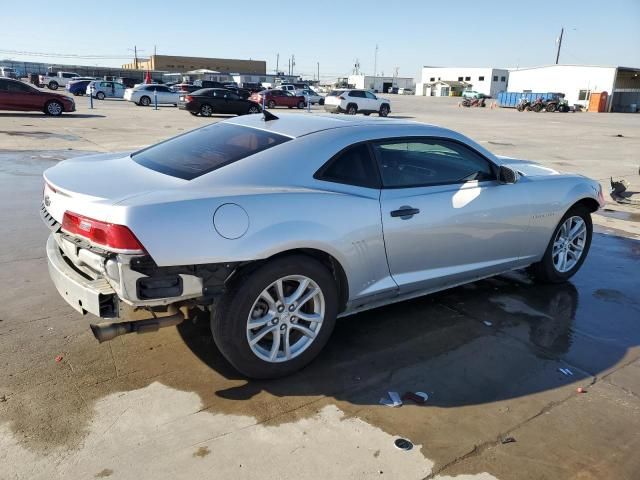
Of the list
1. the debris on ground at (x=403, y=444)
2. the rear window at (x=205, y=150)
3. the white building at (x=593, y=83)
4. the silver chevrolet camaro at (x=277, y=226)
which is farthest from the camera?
the white building at (x=593, y=83)

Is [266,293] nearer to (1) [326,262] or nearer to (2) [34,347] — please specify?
(1) [326,262]

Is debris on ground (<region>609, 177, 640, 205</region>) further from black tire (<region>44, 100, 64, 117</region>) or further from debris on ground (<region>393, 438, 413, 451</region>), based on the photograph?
black tire (<region>44, 100, 64, 117</region>)

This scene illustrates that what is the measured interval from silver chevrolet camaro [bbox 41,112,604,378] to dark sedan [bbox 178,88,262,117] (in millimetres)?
24945

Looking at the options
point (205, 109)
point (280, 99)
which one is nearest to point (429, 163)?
point (205, 109)

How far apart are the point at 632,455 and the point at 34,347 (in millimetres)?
3628

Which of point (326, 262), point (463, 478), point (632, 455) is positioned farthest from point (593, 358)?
point (326, 262)

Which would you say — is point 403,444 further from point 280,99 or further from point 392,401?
point 280,99

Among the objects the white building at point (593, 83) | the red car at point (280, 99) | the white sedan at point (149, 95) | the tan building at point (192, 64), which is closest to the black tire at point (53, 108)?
the white sedan at point (149, 95)

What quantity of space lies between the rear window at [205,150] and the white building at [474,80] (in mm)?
94101

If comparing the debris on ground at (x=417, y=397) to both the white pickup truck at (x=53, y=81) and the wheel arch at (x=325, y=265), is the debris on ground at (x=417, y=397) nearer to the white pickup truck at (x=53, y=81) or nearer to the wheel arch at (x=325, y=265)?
the wheel arch at (x=325, y=265)

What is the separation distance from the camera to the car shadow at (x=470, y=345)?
3.34 m

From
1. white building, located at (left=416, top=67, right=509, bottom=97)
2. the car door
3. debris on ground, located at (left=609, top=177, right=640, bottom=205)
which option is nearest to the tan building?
white building, located at (left=416, top=67, right=509, bottom=97)

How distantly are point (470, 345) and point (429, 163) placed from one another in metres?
1.41

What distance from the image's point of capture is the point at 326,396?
322 centimetres
